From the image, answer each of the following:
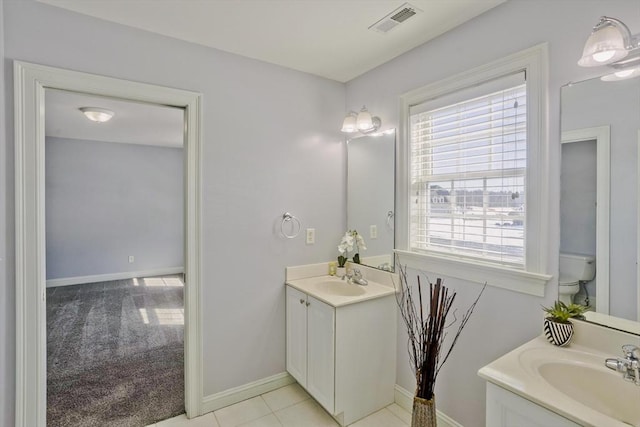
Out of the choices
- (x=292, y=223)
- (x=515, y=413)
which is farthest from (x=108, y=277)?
(x=515, y=413)

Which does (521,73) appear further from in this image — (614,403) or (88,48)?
(88,48)

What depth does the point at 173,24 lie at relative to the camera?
1930 millimetres

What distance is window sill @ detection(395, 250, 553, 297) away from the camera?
1.57m

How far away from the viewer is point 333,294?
246 centimetres

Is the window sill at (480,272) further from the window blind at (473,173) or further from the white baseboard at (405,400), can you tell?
the white baseboard at (405,400)

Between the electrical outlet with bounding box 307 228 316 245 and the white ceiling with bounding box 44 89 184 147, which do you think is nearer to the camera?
the electrical outlet with bounding box 307 228 316 245

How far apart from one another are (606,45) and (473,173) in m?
0.80

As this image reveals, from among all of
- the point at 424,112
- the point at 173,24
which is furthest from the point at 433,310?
the point at 173,24

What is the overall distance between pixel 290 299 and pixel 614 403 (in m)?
1.87

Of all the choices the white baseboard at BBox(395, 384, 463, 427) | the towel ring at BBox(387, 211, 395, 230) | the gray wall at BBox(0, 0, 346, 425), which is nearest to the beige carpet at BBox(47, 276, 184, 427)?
the gray wall at BBox(0, 0, 346, 425)

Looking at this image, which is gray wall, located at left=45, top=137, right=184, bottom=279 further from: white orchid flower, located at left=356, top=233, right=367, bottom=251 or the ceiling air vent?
the ceiling air vent

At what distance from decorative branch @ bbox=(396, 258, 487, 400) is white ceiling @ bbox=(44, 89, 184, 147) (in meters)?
2.77

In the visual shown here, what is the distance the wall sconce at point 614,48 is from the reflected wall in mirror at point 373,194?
48.5 inches

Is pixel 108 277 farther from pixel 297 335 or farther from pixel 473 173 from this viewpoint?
pixel 473 173
